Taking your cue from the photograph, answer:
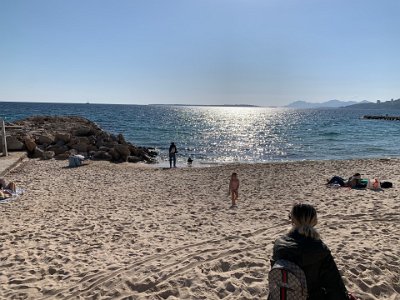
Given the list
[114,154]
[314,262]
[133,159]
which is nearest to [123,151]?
[114,154]

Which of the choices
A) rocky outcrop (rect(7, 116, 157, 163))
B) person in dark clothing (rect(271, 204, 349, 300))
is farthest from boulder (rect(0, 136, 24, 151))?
person in dark clothing (rect(271, 204, 349, 300))

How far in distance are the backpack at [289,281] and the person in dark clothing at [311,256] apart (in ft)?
0.22

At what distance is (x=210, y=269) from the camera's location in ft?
20.3

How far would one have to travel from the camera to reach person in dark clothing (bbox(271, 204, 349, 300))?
2.99m

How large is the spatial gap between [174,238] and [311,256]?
5.38 m

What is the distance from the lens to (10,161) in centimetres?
1852

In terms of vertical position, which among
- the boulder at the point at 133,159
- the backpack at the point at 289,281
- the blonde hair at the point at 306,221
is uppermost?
the blonde hair at the point at 306,221

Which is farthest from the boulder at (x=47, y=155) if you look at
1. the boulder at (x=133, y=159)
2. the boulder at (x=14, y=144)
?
the boulder at (x=133, y=159)

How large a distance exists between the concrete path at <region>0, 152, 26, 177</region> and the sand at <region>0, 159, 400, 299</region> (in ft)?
9.26

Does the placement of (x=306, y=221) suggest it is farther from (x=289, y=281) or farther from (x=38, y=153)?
(x=38, y=153)

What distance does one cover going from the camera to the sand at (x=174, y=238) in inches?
225

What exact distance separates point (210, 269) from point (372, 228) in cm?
437

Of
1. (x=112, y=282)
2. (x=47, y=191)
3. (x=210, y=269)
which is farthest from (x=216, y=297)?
(x=47, y=191)

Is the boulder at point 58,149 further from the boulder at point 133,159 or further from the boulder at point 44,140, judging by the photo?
the boulder at point 133,159
